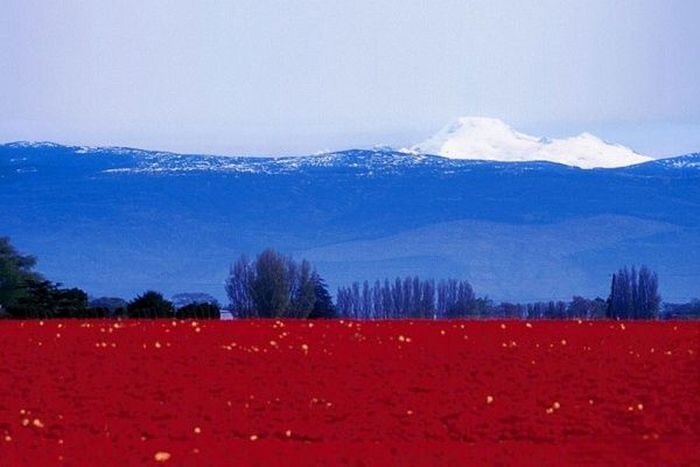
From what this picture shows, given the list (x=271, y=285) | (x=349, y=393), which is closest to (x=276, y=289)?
(x=271, y=285)

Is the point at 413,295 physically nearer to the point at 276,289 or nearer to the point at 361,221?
the point at 276,289

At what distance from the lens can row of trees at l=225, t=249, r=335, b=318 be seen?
29750 mm

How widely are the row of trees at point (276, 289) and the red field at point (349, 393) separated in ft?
20.8

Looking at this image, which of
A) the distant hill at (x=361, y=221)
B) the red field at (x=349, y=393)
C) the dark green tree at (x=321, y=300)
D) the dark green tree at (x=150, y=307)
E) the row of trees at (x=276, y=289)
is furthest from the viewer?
the distant hill at (x=361, y=221)

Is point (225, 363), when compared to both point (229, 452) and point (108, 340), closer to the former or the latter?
point (108, 340)

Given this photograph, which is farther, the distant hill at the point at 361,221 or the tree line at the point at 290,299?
the distant hill at the point at 361,221

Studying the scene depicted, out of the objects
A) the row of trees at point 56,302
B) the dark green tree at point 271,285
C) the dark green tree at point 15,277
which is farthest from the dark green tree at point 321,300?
the dark green tree at point 15,277

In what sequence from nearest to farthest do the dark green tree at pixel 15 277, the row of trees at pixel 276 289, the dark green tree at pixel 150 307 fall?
the dark green tree at pixel 150 307 → the row of trees at pixel 276 289 → the dark green tree at pixel 15 277

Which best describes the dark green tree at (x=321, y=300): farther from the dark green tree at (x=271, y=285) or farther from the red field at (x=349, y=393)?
the red field at (x=349, y=393)

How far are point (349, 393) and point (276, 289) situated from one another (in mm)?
14961

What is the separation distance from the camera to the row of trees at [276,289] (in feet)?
97.6

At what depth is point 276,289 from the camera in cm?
3077

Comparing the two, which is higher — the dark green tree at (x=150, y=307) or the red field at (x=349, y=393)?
the dark green tree at (x=150, y=307)

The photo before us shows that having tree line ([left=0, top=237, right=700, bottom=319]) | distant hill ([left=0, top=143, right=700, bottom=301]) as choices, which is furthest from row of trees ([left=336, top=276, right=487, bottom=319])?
distant hill ([left=0, top=143, right=700, bottom=301])
